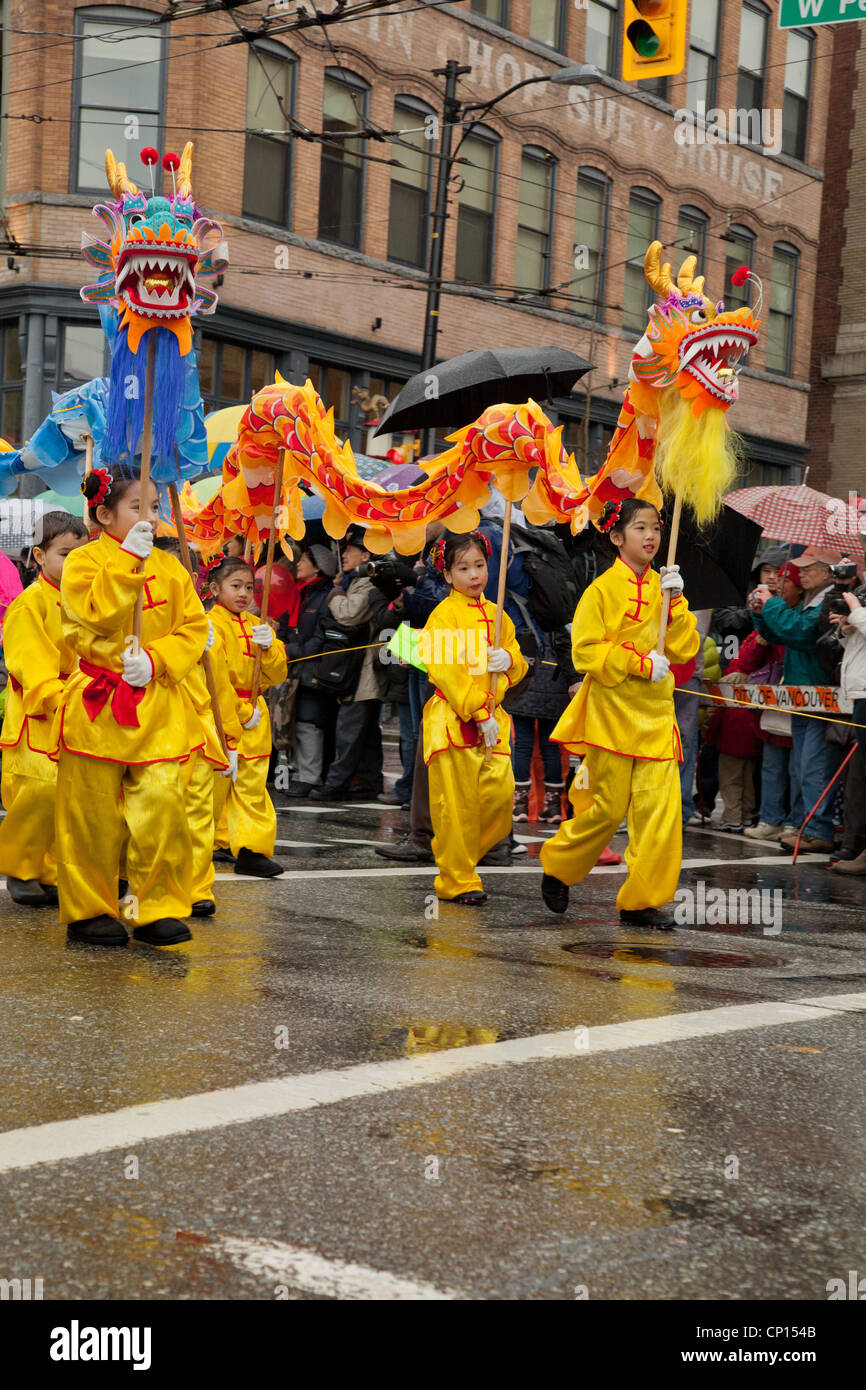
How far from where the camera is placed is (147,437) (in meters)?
6.42

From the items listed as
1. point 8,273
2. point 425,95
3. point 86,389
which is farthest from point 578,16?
point 86,389

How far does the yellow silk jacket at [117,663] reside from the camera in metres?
6.16

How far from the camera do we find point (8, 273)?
23344 millimetres

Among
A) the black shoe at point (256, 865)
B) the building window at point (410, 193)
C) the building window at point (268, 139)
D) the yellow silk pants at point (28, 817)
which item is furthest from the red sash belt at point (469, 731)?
the building window at point (410, 193)

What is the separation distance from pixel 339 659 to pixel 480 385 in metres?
3.28

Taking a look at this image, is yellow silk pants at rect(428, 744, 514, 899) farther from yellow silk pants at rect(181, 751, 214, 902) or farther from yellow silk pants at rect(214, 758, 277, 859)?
yellow silk pants at rect(181, 751, 214, 902)

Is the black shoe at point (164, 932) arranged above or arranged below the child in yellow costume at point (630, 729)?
below

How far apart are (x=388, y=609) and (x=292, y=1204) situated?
368 inches

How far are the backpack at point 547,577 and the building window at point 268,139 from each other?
14.5m

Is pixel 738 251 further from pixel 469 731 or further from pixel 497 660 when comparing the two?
pixel 469 731

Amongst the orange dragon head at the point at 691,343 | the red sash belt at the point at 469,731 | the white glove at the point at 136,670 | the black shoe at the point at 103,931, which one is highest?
the orange dragon head at the point at 691,343

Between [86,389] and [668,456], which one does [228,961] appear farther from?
[86,389]

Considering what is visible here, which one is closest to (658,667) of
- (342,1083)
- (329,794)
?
(342,1083)

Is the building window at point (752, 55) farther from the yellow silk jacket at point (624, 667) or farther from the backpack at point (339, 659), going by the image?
the yellow silk jacket at point (624, 667)
